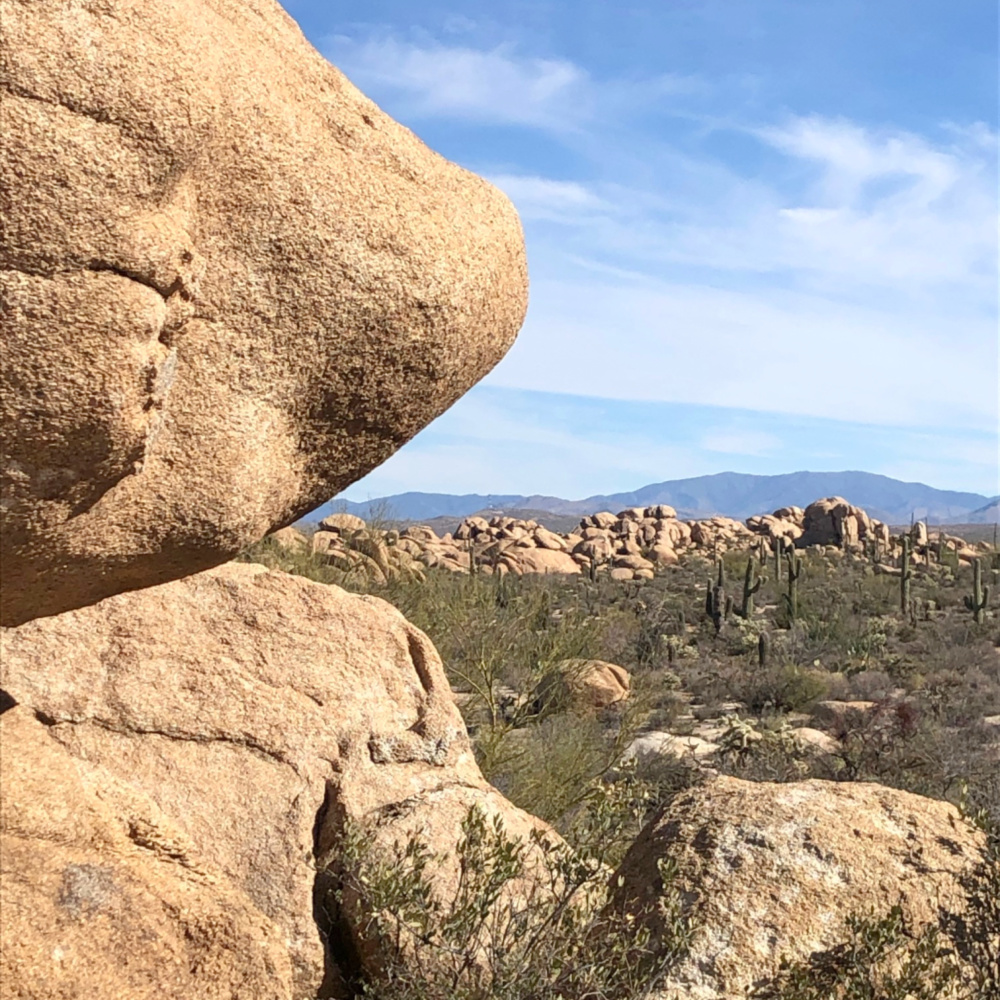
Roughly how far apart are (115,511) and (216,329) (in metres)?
0.50

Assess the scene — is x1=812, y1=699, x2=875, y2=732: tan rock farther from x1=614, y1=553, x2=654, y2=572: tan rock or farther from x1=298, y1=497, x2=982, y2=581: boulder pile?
x1=614, y1=553, x2=654, y2=572: tan rock

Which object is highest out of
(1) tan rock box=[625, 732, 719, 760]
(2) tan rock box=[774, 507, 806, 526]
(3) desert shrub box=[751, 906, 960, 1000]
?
(2) tan rock box=[774, 507, 806, 526]

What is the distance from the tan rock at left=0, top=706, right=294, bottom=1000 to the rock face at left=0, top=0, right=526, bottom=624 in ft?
1.80

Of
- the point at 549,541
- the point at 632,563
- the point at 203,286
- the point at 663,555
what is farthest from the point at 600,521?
the point at 203,286

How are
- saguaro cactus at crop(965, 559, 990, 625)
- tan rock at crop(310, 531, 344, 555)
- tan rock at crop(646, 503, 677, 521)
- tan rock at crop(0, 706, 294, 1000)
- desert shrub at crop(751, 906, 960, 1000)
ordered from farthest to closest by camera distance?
tan rock at crop(646, 503, 677, 521)
saguaro cactus at crop(965, 559, 990, 625)
tan rock at crop(310, 531, 344, 555)
desert shrub at crop(751, 906, 960, 1000)
tan rock at crop(0, 706, 294, 1000)

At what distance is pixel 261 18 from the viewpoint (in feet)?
9.34

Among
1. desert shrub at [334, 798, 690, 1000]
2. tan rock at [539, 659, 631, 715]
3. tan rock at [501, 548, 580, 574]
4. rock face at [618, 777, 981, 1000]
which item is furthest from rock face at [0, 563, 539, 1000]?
tan rock at [501, 548, 580, 574]

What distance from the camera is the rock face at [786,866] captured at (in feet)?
11.9

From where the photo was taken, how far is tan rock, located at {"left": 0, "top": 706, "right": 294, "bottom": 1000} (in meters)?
2.68

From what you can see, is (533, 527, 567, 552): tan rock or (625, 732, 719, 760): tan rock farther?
(533, 527, 567, 552): tan rock

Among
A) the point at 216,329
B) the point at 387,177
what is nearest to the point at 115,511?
the point at 216,329

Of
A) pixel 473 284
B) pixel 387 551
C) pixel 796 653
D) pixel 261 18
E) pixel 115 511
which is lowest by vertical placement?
pixel 796 653

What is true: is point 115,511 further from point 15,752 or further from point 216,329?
point 15,752

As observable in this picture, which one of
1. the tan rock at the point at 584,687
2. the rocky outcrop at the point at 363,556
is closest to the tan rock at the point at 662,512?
the rocky outcrop at the point at 363,556
